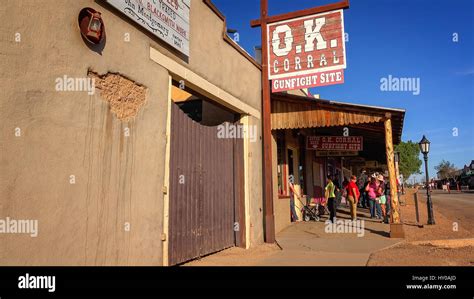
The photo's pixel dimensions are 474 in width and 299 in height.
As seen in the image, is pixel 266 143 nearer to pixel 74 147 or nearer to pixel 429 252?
pixel 429 252

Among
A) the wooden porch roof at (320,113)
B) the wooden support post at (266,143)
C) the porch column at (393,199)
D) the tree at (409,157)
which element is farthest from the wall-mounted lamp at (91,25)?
the tree at (409,157)

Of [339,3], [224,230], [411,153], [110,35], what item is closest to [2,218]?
[110,35]

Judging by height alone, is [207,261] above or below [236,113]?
below

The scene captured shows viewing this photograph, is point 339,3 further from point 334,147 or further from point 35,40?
point 35,40

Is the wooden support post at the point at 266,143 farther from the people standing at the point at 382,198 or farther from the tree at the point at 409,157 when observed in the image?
the tree at the point at 409,157

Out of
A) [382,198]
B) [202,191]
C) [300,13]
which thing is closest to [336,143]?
[382,198]

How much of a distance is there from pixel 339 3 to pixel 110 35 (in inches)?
249

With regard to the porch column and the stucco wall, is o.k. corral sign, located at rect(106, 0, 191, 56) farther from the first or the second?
the porch column

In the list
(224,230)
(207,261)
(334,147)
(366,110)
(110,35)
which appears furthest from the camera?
(334,147)

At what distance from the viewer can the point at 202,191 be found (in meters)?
7.07

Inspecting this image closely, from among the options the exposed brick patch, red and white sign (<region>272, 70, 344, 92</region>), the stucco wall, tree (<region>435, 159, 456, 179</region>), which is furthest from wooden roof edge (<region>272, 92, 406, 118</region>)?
tree (<region>435, 159, 456, 179</region>)

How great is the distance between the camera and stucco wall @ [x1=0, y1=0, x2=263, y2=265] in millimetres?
3311

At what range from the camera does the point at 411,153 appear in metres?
81.1

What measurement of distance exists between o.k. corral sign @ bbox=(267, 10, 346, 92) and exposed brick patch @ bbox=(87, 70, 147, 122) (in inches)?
196
